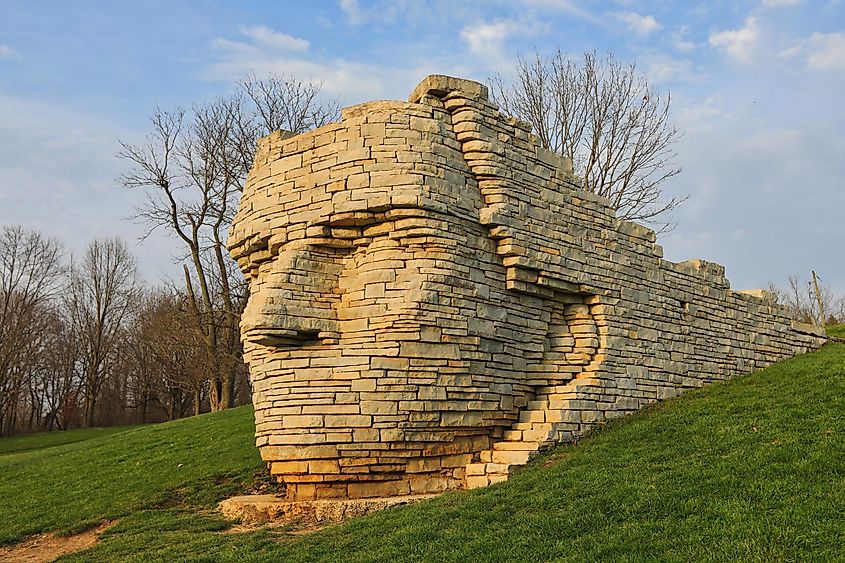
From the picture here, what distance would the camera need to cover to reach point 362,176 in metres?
10.7

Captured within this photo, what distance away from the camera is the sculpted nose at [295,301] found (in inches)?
407

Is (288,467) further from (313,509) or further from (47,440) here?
(47,440)

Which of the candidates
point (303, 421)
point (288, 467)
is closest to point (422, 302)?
point (303, 421)

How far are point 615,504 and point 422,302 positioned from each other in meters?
3.61

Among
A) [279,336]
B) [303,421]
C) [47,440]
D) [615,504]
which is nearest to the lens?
[615,504]

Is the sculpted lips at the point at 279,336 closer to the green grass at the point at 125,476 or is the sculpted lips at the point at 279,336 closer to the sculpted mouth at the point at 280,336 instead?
the sculpted mouth at the point at 280,336

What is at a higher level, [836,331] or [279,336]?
[836,331]

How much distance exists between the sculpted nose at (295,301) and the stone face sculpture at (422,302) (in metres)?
0.03

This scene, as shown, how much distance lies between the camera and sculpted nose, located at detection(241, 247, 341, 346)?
10.3 m

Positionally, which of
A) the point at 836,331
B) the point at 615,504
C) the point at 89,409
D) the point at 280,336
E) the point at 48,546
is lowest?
the point at 48,546

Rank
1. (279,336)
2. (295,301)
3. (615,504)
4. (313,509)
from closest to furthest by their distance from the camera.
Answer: (615,504) < (313,509) < (279,336) < (295,301)

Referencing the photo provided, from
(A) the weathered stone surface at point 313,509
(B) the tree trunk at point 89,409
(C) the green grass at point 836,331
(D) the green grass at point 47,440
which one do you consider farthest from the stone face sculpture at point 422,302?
(B) the tree trunk at point 89,409

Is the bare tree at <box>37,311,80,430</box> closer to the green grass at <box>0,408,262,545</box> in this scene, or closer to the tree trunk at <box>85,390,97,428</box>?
the tree trunk at <box>85,390,97,428</box>

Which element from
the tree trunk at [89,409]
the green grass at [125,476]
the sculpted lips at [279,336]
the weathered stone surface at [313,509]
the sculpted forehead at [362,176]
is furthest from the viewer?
the tree trunk at [89,409]
